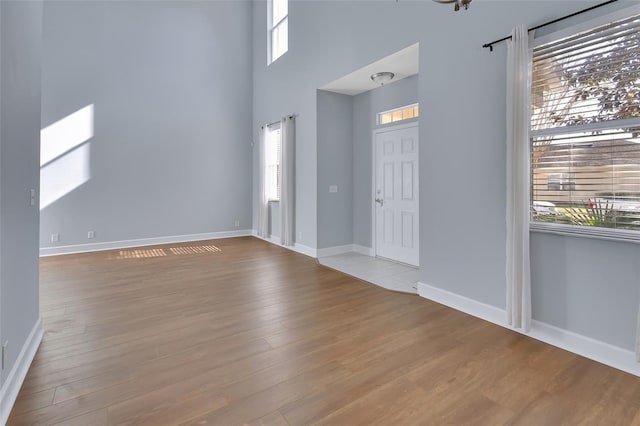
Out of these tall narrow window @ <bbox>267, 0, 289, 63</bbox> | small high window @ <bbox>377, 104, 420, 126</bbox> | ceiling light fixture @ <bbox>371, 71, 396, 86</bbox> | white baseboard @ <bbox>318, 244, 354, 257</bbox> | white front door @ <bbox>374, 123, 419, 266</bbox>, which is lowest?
white baseboard @ <bbox>318, 244, 354, 257</bbox>

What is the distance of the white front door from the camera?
473cm

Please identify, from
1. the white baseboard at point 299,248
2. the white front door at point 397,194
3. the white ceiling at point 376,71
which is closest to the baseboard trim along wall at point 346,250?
→ the white baseboard at point 299,248

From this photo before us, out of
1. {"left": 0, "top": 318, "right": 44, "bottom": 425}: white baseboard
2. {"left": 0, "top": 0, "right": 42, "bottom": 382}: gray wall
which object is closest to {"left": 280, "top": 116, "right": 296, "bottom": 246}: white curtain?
{"left": 0, "top": 0, "right": 42, "bottom": 382}: gray wall

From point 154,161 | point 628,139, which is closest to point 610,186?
point 628,139

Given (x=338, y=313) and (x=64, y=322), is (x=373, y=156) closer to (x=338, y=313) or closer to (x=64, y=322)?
(x=338, y=313)

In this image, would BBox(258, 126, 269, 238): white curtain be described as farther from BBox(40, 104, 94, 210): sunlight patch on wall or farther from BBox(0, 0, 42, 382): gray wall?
BBox(0, 0, 42, 382): gray wall

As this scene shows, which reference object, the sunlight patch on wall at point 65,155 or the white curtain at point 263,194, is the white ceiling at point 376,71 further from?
the sunlight patch on wall at point 65,155

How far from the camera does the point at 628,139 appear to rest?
7.09 ft

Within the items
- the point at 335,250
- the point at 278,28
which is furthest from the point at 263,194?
the point at 278,28

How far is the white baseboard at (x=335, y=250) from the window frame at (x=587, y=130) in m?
3.39

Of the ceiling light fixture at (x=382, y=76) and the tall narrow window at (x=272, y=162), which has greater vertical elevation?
the ceiling light fixture at (x=382, y=76)

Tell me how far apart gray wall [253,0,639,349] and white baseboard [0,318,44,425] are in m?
3.37

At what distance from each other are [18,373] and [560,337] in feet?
12.2

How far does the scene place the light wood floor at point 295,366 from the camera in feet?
5.72
